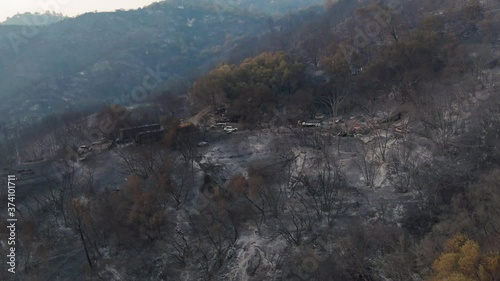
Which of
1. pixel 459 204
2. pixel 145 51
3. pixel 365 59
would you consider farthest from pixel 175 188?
pixel 145 51

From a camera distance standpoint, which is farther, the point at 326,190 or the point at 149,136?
the point at 149,136

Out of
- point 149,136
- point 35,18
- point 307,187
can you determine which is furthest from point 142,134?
point 35,18

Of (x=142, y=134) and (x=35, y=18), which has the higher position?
(x=35, y=18)

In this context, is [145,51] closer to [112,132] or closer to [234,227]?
[112,132]

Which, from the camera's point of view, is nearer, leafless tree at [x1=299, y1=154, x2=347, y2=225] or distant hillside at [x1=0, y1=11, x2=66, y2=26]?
leafless tree at [x1=299, y1=154, x2=347, y2=225]

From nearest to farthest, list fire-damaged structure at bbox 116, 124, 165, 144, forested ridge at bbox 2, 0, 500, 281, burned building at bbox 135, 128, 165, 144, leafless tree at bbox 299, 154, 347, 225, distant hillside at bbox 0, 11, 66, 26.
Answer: forested ridge at bbox 2, 0, 500, 281
leafless tree at bbox 299, 154, 347, 225
burned building at bbox 135, 128, 165, 144
fire-damaged structure at bbox 116, 124, 165, 144
distant hillside at bbox 0, 11, 66, 26

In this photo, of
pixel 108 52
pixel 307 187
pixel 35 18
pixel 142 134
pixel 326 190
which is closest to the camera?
pixel 326 190

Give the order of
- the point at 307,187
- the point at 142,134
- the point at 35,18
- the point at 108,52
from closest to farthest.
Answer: the point at 307,187 < the point at 142,134 < the point at 108,52 < the point at 35,18

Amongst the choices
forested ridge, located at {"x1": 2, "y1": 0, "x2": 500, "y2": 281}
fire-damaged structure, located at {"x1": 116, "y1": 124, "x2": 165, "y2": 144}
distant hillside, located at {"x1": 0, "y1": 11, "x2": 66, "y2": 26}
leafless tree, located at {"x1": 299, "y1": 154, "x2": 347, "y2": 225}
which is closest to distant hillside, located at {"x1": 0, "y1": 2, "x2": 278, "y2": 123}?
distant hillside, located at {"x1": 0, "y1": 11, "x2": 66, "y2": 26}

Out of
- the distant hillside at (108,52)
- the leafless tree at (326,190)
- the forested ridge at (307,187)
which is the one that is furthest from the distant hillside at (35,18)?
the leafless tree at (326,190)

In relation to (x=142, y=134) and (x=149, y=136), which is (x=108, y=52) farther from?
(x=149, y=136)

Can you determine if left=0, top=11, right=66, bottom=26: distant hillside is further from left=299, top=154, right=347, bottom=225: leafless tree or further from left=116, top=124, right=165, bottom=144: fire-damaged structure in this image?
left=299, top=154, right=347, bottom=225: leafless tree
